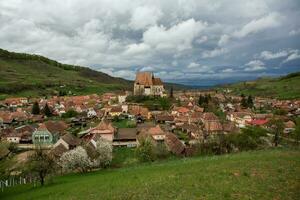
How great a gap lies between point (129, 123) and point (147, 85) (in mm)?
46289

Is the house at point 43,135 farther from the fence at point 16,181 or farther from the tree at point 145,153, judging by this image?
the tree at point 145,153

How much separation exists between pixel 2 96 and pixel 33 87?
93.5 feet

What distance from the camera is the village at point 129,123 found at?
69.4 m

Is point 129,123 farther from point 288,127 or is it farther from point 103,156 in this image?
point 288,127

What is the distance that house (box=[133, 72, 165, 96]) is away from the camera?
134500mm

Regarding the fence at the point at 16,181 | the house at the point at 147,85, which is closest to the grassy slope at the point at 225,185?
the fence at the point at 16,181

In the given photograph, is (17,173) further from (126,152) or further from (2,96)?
(2,96)

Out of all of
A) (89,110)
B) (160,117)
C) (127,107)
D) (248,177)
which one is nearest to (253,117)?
(160,117)

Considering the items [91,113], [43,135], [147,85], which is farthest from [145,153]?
[147,85]

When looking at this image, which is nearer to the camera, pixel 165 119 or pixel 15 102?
pixel 165 119

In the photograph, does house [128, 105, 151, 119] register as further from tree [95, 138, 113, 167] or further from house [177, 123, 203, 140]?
tree [95, 138, 113, 167]

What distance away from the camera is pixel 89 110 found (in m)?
118

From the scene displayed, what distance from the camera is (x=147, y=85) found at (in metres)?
135

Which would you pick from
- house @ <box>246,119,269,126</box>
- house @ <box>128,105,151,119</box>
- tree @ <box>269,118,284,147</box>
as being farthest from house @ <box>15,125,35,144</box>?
house @ <box>246,119,269,126</box>
